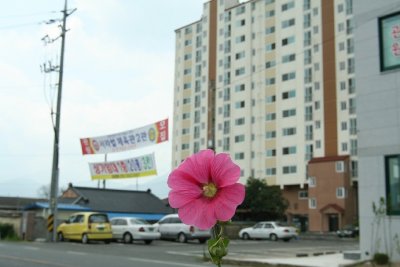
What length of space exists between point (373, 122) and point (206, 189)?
50.2 feet

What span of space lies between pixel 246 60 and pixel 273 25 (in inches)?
233

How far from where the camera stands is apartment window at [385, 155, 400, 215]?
14.9 meters

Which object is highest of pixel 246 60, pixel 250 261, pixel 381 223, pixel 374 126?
pixel 246 60

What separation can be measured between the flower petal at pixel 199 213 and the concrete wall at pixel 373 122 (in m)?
14.5

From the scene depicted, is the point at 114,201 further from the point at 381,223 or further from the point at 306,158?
the point at 381,223

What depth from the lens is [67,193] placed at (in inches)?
1886

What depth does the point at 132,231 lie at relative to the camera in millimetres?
27812

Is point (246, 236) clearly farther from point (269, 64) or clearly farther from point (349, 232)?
point (269, 64)

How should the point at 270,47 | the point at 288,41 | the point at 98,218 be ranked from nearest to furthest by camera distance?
1. the point at 98,218
2. the point at 288,41
3. the point at 270,47

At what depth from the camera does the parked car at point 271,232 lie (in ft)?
124

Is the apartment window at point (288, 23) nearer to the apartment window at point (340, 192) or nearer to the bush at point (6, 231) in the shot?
the apartment window at point (340, 192)

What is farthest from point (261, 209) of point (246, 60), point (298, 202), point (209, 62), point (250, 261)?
point (250, 261)

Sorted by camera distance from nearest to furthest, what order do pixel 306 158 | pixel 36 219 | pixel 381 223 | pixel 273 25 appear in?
pixel 381 223, pixel 36 219, pixel 306 158, pixel 273 25

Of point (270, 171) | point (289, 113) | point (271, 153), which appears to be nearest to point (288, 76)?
point (289, 113)
